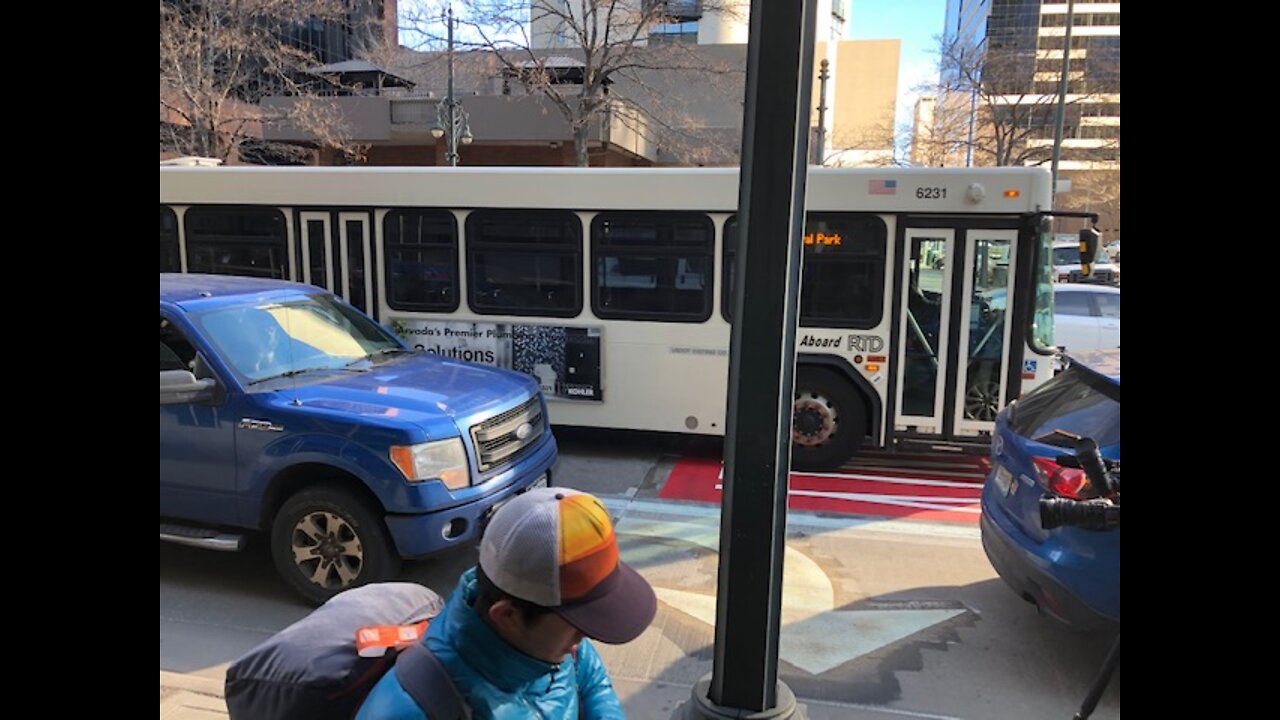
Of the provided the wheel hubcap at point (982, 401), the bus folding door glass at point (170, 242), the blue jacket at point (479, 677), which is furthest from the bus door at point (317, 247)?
the blue jacket at point (479, 677)

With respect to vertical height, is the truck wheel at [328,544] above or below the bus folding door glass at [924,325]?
below

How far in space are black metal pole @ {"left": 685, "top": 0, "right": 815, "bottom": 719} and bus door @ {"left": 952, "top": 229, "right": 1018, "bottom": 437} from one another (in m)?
5.91

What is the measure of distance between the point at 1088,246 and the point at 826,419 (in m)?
2.76

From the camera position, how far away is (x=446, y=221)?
8.29 metres

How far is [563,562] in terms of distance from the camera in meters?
1.51

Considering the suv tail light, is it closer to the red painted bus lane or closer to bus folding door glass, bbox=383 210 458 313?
the red painted bus lane

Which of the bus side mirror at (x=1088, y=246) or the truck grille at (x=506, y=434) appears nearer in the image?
the truck grille at (x=506, y=434)

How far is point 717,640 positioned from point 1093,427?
2.59 metres

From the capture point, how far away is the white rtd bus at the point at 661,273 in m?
7.34

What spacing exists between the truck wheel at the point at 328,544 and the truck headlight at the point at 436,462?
38cm

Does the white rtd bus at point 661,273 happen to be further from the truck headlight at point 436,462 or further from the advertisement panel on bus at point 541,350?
the truck headlight at point 436,462

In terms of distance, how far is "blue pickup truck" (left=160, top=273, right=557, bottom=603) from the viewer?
4375mm
